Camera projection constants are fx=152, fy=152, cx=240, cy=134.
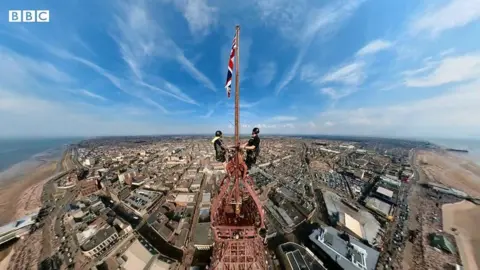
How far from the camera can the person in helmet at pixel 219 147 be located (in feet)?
27.2

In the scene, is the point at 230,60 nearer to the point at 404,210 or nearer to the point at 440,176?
the point at 404,210

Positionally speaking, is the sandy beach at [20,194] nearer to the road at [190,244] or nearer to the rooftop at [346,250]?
the road at [190,244]

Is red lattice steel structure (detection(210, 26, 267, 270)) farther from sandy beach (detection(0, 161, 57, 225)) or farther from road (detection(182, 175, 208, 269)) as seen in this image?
sandy beach (detection(0, 161, 57, 225))

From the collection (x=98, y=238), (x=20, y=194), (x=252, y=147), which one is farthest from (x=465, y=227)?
(x=20, y=194)

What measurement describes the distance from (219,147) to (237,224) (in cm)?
520

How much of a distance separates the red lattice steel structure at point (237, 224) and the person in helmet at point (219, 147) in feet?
1.92

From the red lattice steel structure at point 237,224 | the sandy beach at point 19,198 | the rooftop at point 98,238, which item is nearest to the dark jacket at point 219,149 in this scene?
the red lattice steel structure at point 237,224

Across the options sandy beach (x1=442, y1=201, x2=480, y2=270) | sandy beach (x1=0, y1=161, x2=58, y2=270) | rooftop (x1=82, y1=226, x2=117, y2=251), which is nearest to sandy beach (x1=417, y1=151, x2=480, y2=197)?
sandy beach (x1=442, y1=201, x2=480, y2=270)

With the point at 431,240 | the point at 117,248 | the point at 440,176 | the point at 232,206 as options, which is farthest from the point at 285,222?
the point at 440,176

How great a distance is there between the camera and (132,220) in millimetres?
27406

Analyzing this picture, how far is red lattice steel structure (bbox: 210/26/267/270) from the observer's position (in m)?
9.05

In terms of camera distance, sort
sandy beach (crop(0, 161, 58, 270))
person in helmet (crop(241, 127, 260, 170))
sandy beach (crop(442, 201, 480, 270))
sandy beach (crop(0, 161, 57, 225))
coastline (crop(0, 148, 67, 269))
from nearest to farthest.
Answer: person in helmet (crop(241, 127, 260, 170)) → sandy beach (crop(442, 201, 480, 270)) → sandy beach (crop(0, 161, 58, 270)) → coastline (crop(0, 148, 67, 269)) → sandy beach (crop(0, 161, 57, 225))

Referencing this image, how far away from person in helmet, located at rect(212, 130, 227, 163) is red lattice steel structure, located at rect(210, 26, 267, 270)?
0.59 metres

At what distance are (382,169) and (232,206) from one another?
73596 mm
